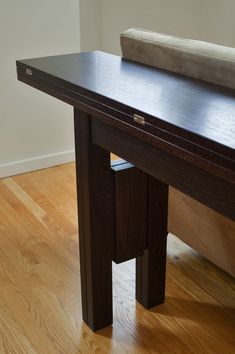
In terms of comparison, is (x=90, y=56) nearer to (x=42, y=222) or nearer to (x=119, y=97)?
(x=119, y=97)

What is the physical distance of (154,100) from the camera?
1.09m

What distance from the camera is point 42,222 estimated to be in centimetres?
235

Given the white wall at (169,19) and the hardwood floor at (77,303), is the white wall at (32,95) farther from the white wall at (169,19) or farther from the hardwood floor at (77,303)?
the white wall at (169,19)

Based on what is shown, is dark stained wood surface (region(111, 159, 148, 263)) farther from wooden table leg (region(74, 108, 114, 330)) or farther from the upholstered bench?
the upholstered bench

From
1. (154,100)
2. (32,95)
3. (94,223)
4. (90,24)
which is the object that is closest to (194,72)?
(154,100)

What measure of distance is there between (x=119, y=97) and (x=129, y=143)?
119 millimetres

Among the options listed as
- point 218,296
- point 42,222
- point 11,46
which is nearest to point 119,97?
point 218,296

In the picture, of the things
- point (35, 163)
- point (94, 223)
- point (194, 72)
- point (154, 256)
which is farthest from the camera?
point (35, 163)

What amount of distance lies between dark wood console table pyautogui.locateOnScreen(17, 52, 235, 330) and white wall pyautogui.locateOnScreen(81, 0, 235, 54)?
209 centimetres

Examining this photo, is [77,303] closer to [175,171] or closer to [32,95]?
[175,171]

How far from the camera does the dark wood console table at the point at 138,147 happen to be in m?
0.94

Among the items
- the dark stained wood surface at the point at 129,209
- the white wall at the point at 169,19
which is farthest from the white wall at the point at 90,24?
the dark stained wood surface at the point at 129,209

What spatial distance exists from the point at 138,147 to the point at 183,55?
37cm

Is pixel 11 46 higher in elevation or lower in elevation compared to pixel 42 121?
higher
